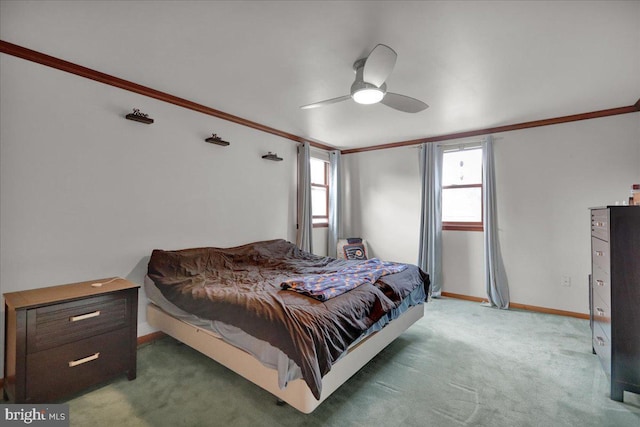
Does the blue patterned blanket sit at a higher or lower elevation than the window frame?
lower

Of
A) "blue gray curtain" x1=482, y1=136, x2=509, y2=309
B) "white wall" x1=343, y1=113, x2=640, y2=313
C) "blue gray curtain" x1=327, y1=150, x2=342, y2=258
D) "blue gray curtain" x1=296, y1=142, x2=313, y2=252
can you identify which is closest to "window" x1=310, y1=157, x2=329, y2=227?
"blue gray curtain" x1=327, y1=150, x2=342, y2=258

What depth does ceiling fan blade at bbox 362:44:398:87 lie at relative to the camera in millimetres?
1891

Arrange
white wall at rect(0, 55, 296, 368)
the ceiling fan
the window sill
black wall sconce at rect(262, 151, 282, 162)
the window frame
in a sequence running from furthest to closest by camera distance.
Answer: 1. the window frame
2. the window sill
3. black wall sconce at rect(262, 151, 282, 162)
4. white wall at rect(0, 55, 296, 368)
5. the ceiling fan

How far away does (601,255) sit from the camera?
232cm

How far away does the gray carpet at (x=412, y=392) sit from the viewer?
72.6 inches

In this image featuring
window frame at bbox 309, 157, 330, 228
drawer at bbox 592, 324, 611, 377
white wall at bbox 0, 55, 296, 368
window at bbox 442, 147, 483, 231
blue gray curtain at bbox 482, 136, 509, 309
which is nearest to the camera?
drawer at bbox 592, 324, 611, 377

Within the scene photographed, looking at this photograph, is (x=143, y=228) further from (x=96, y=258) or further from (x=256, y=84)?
(x=256, y=84)

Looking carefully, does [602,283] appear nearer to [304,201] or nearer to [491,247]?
[491,247]

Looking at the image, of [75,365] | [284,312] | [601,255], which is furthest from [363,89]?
[75,365]

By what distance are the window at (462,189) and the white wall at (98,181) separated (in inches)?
128

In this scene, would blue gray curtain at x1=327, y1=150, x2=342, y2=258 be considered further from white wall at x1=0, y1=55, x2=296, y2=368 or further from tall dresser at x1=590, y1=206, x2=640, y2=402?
tall dresser at x1=590, y1=206, x2=640, y2=402

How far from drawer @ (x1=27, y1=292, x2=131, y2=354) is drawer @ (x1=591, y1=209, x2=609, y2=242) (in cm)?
368

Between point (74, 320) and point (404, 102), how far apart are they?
3.08 meters

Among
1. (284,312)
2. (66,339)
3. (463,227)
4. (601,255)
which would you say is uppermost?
(463,227)
